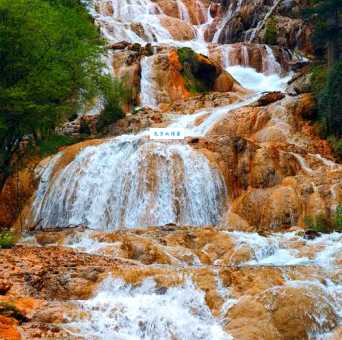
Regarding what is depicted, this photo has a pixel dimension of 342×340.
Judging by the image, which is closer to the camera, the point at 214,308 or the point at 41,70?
the point at 214,308

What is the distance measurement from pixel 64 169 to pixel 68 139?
4789mm

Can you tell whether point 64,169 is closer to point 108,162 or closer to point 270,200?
point 108,162

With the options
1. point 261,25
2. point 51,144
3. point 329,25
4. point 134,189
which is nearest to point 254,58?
point 261,25

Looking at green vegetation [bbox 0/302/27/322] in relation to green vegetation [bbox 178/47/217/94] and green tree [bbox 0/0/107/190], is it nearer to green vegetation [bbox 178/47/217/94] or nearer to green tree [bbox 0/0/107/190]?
green tree [bbox 0/0/107/190]

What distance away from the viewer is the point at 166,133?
21.2m

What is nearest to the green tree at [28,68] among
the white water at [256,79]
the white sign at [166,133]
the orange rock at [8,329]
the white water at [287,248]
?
the white sign at [166,133]

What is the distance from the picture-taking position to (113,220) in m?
17.6

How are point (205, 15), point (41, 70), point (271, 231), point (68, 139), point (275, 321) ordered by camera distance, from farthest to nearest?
point (205, 15) → point (68, 139) → point (41, 70) → point (271, 231) → point (275, 321)

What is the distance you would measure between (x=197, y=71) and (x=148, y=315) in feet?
86.6

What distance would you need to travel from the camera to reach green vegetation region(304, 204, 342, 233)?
568 inches

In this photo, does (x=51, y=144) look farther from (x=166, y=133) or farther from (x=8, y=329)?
(x=8, y=329)

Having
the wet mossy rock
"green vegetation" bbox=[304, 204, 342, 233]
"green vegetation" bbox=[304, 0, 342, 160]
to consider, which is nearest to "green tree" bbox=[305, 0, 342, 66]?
"green vegetation" bbox=[304, 0, 342, 160]

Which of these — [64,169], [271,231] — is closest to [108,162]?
[64,169]

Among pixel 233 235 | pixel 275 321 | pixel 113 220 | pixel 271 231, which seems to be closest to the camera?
pixel 275 321
